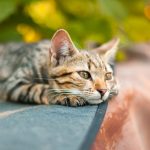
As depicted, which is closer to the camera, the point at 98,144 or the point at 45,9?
the point at 98,144

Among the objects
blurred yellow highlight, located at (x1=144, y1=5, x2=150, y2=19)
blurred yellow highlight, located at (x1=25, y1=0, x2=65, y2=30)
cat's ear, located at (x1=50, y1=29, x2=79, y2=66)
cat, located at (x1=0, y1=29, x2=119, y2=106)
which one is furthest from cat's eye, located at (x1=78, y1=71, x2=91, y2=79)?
blurred yellow highlight, located at (x1=144, y1=5, x2=150, y2=19)

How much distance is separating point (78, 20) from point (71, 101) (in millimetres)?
1259

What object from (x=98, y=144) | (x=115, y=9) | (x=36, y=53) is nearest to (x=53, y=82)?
(x=36, y=53)

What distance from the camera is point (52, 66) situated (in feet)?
6.41

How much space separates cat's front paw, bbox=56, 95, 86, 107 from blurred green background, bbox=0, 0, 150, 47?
818mm

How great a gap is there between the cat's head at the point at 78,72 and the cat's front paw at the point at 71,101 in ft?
0.05

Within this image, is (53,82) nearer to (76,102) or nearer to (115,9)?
(76,102)

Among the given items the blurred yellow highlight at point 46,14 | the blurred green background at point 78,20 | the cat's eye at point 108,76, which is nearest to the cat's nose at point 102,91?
the cat's eye at point 108,76

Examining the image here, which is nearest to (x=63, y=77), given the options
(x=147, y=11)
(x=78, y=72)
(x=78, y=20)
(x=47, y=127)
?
(x=78, y=72)

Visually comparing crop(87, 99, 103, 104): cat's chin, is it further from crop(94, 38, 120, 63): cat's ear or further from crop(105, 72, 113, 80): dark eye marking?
crop(94, 38, 120, 63): cat's ear

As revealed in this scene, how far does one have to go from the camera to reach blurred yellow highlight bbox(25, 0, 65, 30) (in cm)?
300

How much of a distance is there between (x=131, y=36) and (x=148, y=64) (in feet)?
0.66

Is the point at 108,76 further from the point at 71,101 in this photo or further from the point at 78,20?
the point at 78,20

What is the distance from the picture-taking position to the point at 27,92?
2.03m
